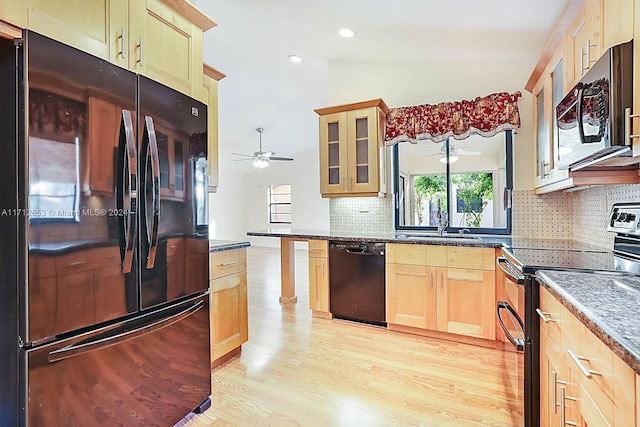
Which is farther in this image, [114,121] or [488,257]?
[488,257]

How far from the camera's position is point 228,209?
989 centimetres

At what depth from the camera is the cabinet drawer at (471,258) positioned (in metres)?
2.73

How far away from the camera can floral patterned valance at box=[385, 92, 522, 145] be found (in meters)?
3.13

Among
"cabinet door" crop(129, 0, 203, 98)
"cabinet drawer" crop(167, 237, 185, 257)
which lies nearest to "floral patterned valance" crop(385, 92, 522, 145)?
"cabinet door" crop(129, 0, 203, 98)

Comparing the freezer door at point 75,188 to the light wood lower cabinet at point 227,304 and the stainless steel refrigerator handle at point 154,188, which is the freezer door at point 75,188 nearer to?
the stainless steel refrigerator handle at point 154,188

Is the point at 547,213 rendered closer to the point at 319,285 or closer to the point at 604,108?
the point at 604,108

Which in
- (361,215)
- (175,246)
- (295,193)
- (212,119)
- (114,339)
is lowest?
(114,339)

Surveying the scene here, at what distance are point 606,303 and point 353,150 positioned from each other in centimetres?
281

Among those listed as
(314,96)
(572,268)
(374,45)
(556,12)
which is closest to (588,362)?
(572,268)

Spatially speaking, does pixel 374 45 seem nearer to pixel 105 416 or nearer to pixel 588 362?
pixel 588 362

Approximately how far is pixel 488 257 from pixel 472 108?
147cm

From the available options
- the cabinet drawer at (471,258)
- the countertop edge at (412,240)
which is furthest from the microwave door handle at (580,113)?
the cabinet drawer at (471,258)

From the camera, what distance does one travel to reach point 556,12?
214 cm

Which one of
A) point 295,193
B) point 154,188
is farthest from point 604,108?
point 295,193
